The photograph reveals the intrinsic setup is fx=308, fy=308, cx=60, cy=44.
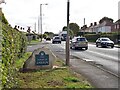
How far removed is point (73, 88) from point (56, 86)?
57 cm

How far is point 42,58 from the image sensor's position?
13.4 metres

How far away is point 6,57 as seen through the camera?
8.09 metres

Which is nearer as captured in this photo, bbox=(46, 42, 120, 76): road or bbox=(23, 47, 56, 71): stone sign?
bbox=(23, 47, 56, 71): stone sign

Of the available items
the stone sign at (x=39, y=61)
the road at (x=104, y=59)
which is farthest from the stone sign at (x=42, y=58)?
the road at (x=104, y=59)

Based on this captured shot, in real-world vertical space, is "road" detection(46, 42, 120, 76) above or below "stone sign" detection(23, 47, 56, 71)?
below

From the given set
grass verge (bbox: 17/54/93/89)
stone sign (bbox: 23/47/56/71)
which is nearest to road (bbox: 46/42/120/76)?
stone sign (bbox: 23/47/56/71)

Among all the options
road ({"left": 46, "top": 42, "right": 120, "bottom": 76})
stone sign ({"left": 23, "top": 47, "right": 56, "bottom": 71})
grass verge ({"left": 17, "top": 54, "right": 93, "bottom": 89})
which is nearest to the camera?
grass verge ({"left": 17, "top": 54, "right": 93, "bottom": 89})

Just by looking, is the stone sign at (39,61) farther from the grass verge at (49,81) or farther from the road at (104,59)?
the road at (104,59)

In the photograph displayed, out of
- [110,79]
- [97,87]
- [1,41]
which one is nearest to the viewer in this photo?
[1,41]

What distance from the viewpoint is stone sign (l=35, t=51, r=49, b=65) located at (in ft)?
43.2

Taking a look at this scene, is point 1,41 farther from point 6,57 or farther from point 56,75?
point 56,75

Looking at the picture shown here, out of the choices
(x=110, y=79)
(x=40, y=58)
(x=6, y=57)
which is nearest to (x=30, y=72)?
(x=40, y=58)

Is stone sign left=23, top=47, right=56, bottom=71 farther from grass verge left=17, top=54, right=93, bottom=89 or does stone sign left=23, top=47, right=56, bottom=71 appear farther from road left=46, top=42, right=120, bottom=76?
road left=46, top=42, right=120, bottom=76

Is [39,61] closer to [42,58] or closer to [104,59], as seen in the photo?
[42,58]
